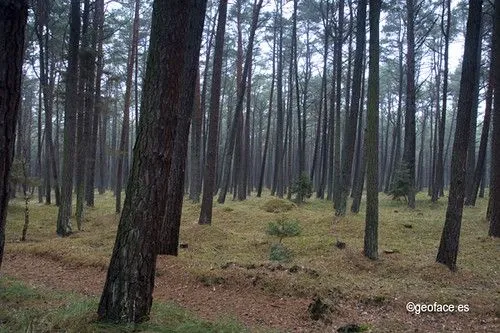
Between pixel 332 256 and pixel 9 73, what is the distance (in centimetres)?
823

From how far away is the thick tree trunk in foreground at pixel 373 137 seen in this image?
8.84 meters

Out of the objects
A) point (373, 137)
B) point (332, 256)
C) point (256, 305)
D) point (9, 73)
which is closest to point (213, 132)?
Result: point (373, 137)

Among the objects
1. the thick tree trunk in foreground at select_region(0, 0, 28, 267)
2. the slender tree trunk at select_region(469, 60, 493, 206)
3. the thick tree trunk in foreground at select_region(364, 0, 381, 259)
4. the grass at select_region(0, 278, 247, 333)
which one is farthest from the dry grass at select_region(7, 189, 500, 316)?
the thick tree trunk in foreground at select_region(0, 0, 28, 267)

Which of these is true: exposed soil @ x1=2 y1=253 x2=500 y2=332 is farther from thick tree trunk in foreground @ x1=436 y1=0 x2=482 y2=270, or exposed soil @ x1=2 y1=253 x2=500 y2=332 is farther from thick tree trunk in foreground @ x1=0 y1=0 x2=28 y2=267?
thick tree trunk in foreground @ x1=0 y1=0 x2=28 y2=267

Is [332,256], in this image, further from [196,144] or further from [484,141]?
[196,144]

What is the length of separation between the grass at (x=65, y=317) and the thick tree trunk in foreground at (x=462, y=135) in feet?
18.1

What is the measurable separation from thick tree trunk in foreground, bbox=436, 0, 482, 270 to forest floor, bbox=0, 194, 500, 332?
2.61 feet

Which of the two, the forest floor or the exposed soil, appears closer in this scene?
the forest floor

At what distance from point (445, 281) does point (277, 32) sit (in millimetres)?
22516

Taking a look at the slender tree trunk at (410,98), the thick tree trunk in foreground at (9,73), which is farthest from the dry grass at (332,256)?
the thick tree trunk in foreground at (9,73)

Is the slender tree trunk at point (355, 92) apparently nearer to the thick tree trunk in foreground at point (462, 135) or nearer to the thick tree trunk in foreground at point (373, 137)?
the thick tree trunk in foreground at point (373, 137)

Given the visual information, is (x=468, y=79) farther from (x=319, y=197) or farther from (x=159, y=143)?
(x=319, y=197)

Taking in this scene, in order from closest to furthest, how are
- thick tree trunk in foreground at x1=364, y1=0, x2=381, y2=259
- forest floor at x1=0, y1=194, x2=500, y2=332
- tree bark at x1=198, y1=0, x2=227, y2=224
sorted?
forest floor at x1=0, y1=194, x2=500, y2=332, thick tree trunk in foreground at x1=364, y1=0, x2=381, y2=259, tree bark at x1=198, y1=0, x2=227, y2=224

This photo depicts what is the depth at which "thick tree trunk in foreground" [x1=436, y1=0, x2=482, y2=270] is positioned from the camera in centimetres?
802
